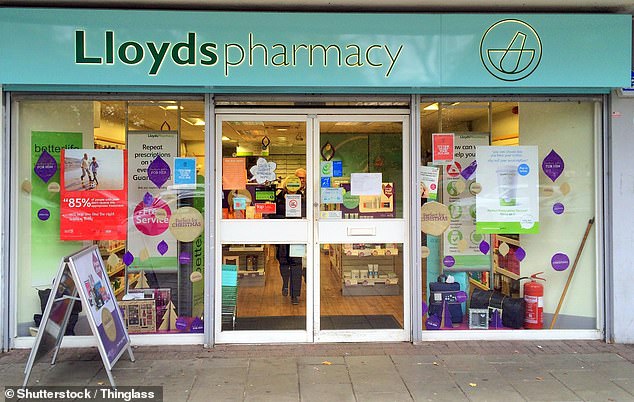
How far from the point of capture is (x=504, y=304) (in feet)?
18.7

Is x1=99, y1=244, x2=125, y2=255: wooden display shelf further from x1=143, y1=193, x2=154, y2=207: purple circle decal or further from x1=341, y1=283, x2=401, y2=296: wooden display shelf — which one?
x1=341, y1=283, x2=401, y2=296: wooden display shelf

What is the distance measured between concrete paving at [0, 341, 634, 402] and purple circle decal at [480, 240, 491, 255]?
98 cm

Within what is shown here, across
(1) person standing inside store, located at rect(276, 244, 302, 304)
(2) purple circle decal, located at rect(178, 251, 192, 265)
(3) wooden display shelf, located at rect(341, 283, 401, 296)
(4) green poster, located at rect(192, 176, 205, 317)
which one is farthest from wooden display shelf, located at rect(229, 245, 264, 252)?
(3) wooden display shelf, located at rect(341, 283, 401, 296)

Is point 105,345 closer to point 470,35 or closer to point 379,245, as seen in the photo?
point 379,245

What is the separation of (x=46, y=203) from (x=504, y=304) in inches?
194

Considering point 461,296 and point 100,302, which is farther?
point 461,296

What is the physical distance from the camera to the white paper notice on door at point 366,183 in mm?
5508

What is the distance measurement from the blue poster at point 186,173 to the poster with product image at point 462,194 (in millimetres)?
2648

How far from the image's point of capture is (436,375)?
456 centimetres

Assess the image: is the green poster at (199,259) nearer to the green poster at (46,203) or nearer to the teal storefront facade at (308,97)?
the teal storefront facade at (308,97)

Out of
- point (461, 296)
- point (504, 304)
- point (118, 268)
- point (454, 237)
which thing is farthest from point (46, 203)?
point (504, 304)

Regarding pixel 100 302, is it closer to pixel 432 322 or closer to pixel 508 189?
pixel 432 322

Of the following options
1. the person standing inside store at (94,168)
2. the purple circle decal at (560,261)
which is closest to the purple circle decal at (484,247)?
the purple circle decal at (560,261)

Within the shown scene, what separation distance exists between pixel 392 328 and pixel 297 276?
44.5 inches
